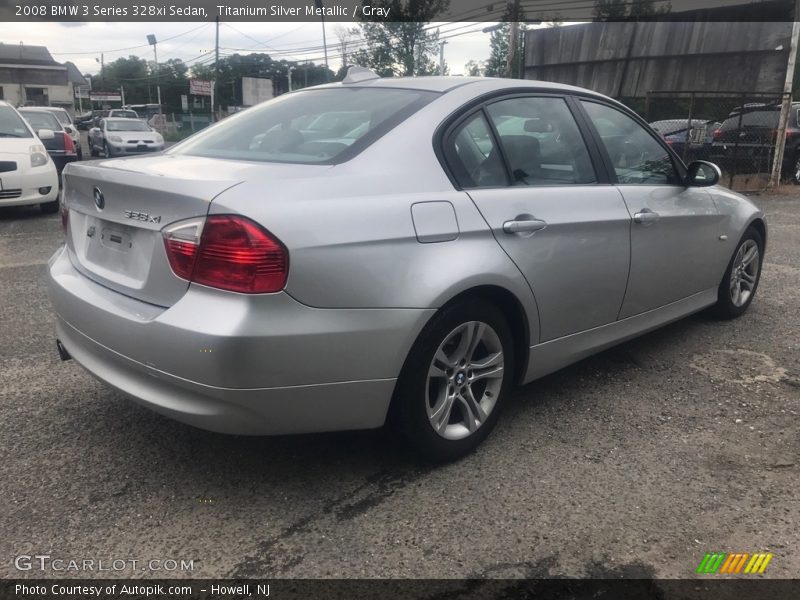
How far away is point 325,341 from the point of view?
2379 millimetres

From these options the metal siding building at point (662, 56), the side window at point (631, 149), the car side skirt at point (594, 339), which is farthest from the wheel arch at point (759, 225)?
the metal siding building at point (662, 56)

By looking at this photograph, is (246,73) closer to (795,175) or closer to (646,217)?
(795,175)

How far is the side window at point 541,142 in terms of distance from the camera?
3.18 metres

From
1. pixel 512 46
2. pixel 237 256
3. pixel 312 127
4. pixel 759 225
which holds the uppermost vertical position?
pixel 512 46

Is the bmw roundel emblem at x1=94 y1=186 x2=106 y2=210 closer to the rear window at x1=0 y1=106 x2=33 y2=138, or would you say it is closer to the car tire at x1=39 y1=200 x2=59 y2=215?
the car tire at x1=39 y1=200 x2=59 y2=215

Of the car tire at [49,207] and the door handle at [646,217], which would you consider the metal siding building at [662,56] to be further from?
the car tire at [49,207]

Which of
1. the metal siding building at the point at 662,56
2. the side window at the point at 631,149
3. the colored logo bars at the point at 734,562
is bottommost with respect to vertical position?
the colored logo bars at the point at 734,562

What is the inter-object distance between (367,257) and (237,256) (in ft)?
1.48

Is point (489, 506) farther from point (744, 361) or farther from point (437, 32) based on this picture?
point (437, 32)

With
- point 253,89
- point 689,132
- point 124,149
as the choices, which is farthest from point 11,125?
point 253,89

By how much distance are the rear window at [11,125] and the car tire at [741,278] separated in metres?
9.13

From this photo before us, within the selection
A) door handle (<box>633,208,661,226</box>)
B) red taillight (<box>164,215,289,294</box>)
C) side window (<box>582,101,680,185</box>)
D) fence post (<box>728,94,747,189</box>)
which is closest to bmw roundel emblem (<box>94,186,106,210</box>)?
red taillight (<box>164,215,289,294</box>)

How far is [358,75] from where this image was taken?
3701 millimetres

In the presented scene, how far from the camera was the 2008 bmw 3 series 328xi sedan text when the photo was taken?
2.32m
